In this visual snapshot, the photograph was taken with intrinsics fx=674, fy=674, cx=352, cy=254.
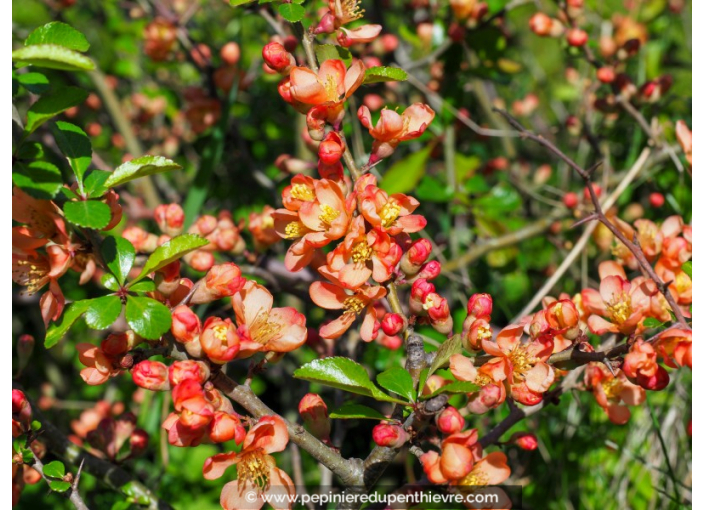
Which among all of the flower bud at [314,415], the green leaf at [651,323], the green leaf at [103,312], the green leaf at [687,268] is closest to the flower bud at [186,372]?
the green leaf at [103,312]

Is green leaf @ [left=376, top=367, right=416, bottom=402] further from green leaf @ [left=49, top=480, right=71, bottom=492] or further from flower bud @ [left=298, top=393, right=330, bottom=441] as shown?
green leaf @ [left=49, top=480, right=71, bottom=492]

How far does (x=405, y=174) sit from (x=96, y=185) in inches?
38.9

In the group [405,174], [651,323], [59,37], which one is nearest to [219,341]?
[59,37]

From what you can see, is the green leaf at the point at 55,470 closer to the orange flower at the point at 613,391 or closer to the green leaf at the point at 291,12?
the green leaf at the point at 291,12

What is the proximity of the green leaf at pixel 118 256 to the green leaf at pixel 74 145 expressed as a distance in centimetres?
10

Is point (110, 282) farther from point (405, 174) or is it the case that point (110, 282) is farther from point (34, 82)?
point (405, 174)

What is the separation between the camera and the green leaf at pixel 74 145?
1.00 meters

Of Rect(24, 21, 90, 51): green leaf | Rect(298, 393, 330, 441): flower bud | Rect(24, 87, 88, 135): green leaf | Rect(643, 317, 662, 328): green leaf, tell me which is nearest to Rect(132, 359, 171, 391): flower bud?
Rect(298, 393, 330, 441): flower bud

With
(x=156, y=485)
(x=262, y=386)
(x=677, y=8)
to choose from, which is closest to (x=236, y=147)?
(x=262, y=386)

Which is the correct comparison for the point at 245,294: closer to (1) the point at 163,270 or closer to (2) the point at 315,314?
(1) the point at 163,270

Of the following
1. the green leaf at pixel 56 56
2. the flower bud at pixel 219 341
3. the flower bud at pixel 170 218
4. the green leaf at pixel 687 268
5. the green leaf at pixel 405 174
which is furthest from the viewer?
the green leaf at pixel 405 174

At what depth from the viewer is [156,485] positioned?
5.36 feet

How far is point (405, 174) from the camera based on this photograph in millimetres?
1824

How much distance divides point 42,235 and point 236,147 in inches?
44.5
